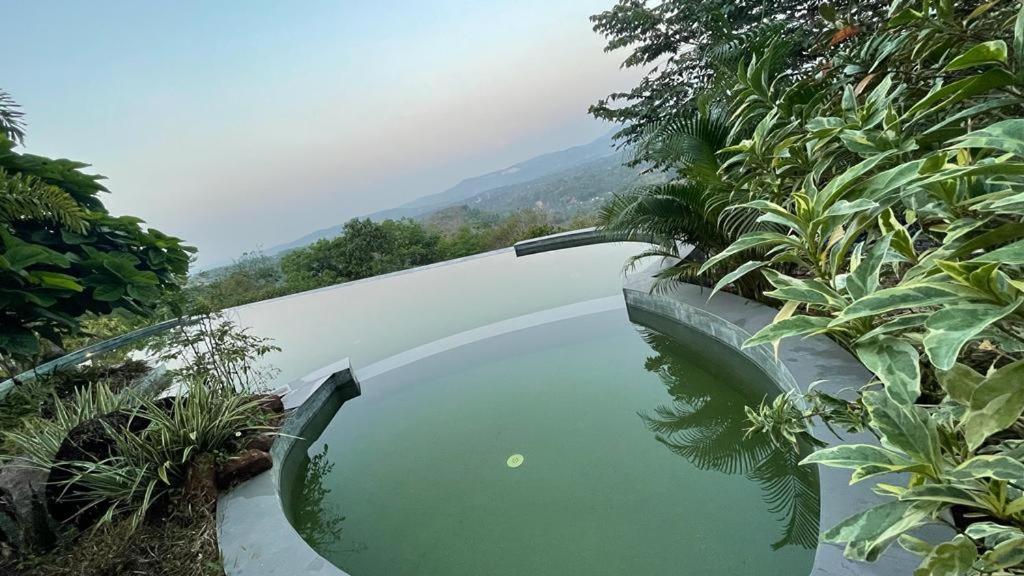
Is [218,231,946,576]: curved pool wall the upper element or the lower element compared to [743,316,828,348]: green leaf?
lower

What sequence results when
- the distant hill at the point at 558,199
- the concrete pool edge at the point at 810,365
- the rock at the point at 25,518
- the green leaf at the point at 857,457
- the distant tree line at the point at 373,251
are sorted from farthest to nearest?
1. the distant tree line at the point at 373,251
2. the distant hill at the point at 558,199
3. the rock at the point at 25,518
4. the concrete pool edge at the point at 810,365
5. the green leaf at the point at 857,457

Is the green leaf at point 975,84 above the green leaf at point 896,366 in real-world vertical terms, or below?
above

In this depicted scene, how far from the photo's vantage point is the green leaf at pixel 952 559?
2.15 ft

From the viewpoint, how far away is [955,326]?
0.56 metres

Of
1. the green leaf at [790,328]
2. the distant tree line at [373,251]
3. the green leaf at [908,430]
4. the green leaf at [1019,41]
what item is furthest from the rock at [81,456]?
the distant tree line at [373,251]

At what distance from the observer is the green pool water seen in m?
1.58

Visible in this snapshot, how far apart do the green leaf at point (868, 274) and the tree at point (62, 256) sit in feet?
9.89

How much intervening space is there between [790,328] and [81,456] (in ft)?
9.75

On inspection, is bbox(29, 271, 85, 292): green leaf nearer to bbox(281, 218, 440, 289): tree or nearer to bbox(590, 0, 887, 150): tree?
bbox(590, 0, 887, 150): tree

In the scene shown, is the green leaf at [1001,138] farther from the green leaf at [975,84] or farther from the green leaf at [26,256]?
the green leaf at [26,256]

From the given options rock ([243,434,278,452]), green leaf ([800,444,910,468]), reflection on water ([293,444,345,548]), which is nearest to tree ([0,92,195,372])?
rock ([243,434,278,452])

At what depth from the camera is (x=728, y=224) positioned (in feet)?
10.5

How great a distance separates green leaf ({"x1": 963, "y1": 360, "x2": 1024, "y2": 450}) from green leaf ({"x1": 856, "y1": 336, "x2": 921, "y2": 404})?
7cm

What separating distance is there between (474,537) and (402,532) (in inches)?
14.5
